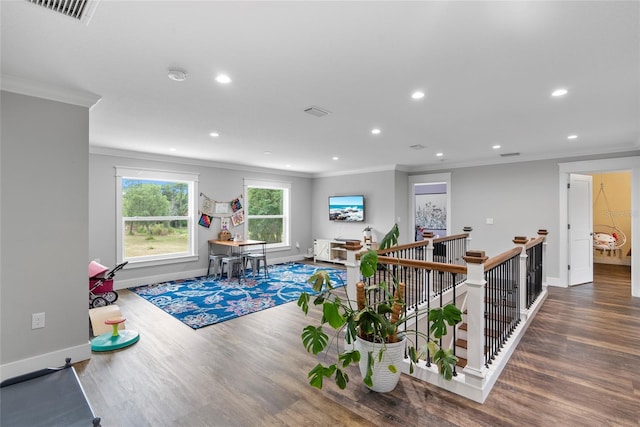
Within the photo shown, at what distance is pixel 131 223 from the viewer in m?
5.46

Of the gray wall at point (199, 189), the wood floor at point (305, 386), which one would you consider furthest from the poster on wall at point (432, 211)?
the wood floor at point (305, 386)

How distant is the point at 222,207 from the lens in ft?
21.7

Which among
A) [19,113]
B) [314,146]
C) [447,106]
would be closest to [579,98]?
[447,106]

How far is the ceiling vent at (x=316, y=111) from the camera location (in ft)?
10.4

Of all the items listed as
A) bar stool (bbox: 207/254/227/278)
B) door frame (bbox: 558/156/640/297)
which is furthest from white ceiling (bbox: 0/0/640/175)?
bar stool (bbox: 207/254/227/278)

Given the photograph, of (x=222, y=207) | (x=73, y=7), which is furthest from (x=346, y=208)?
(x=73, y=7)

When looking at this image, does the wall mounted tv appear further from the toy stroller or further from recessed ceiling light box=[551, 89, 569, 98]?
the toy stroller

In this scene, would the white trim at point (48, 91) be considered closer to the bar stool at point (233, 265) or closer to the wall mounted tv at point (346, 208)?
the bar stool at point (233, 265)

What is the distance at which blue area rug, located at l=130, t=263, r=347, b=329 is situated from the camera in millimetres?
3994

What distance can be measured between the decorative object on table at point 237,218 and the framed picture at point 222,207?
219mm

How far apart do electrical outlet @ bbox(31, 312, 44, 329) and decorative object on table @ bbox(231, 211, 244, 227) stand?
4.32m

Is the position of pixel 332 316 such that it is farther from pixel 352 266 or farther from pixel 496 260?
pixel 496 260

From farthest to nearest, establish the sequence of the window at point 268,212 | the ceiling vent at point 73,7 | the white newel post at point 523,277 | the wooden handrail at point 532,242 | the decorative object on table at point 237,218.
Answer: the window at point 268,212 → the decorative object on table at point 237,218 → the wooden handrail at point 532,242 → the white newel post at point 523,277 → the ceiling vent at point 73,7

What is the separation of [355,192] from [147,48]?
6061 mm
